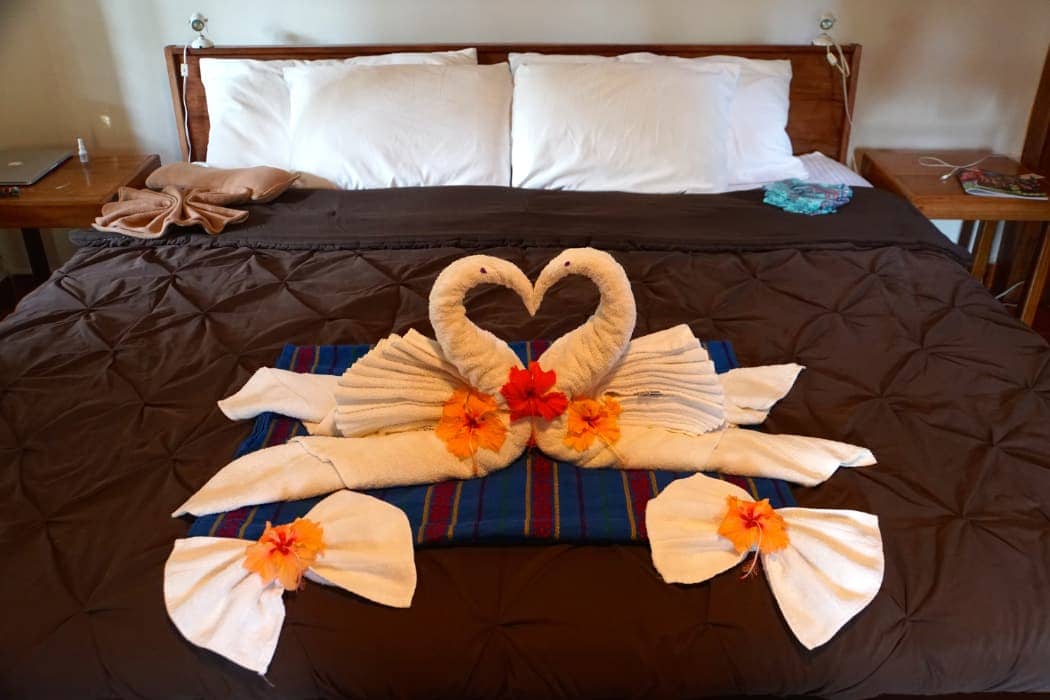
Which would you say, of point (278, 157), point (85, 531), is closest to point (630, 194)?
point (278, 157)

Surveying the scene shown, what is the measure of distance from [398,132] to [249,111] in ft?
1.55

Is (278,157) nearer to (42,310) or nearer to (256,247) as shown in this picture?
(256,247)

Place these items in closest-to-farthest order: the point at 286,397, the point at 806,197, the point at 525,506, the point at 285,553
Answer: the point at 285,553 < the point at 525,506 < the point at 286,397 < the point at 806,197

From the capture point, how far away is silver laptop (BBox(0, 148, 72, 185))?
7.77 ft

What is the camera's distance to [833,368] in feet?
4.96

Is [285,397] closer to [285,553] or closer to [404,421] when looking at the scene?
[404,421]

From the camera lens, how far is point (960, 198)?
7.65 ft

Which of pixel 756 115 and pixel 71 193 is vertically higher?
pixel 756 115

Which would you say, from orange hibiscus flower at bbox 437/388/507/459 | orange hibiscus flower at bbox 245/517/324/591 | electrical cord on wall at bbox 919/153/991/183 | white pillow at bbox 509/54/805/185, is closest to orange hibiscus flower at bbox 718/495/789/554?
orange hibiscus flower at bbox 437/388/507/459

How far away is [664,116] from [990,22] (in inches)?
45.7

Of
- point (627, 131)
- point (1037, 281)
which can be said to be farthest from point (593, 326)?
point (1037, 281)

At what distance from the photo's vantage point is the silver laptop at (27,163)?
2.37 metres

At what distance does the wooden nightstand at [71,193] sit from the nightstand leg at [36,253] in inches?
12.6

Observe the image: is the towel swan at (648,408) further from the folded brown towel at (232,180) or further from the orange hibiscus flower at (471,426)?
the folded brown towel at (232,180)
